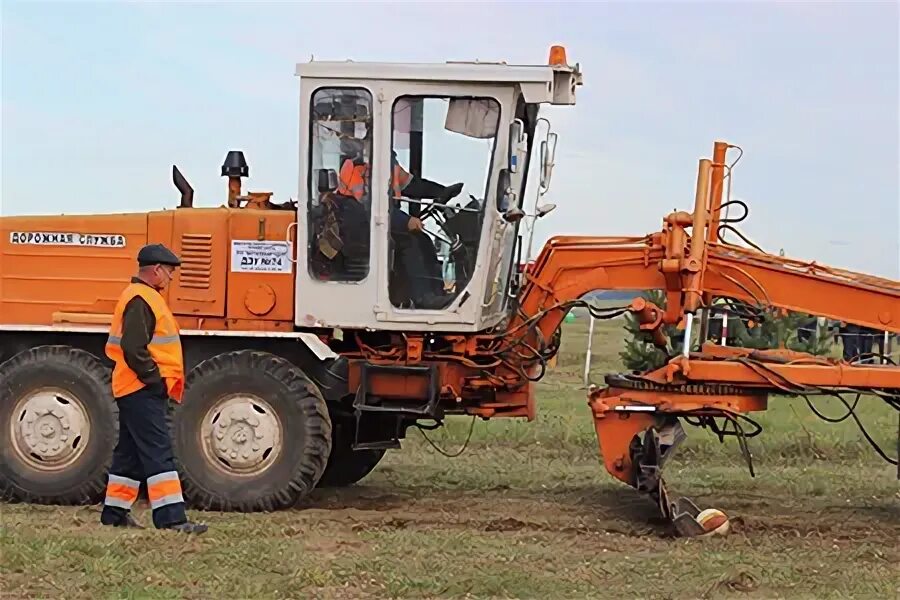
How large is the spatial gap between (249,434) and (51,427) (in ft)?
4.43

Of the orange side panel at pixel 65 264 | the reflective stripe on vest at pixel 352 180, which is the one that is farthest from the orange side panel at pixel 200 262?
the reflective stripe on vest at pixel 352 180

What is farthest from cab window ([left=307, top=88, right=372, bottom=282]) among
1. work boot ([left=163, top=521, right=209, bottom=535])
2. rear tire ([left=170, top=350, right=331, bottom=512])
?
work boot ([left=163, top=521, right=209, bottom=535])

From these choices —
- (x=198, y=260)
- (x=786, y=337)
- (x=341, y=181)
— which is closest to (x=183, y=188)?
(x=198, y=260)

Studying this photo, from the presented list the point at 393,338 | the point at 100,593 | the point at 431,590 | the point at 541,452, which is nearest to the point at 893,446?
the point at 541,452

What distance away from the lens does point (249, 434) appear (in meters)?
8.72

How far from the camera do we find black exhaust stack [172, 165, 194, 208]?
9.54 meters

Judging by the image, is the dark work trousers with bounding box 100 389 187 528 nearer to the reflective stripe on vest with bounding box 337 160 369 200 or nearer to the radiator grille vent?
the radiator grille vent

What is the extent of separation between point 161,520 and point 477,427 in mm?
5059

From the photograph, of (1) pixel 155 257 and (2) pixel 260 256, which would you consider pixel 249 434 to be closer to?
(2) pixel 260 256

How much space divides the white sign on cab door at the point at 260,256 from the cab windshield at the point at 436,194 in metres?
0.77

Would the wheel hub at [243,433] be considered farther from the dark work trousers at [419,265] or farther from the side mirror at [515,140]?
the side mirror at [515,140]

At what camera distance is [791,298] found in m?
8.48

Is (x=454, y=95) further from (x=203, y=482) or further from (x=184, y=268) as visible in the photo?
(x=203, y=482)

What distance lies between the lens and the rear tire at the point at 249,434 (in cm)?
866
